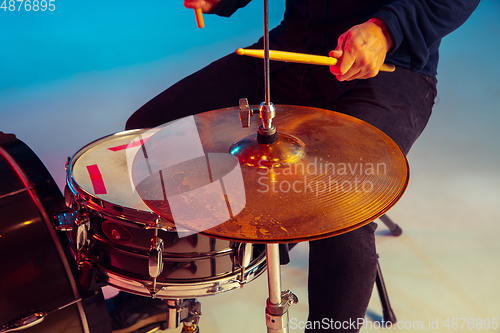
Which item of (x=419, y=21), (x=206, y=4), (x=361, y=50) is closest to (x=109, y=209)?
(x=361, y=50)

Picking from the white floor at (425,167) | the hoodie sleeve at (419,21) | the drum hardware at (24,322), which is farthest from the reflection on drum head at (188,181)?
the white floor at (425,167)

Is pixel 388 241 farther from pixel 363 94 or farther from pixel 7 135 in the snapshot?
pixel 7 135

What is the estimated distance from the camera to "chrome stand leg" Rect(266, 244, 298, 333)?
73 cm

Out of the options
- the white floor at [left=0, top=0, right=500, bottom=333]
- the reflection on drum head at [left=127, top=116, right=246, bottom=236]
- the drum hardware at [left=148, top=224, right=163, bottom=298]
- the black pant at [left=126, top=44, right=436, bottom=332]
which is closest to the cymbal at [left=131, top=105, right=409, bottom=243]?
the reflection on drum head at [left=127, top=116, right=246, bottom=236]

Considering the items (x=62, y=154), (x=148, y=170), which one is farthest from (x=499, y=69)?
(x=148, y=170)

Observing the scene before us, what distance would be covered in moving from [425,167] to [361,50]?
1336 millimetres

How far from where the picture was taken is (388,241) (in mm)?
1504

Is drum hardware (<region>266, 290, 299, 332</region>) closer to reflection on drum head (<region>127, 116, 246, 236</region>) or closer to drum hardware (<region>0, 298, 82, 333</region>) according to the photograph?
reflection on drum head (<region>127, 116, 246, 236</region>)

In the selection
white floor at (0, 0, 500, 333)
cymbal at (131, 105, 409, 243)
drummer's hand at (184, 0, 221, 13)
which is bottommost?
white floor at (0, 0, 500, 333)

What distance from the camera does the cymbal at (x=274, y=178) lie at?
0.56 m

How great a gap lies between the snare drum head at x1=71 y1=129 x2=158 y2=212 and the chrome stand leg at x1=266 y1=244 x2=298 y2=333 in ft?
0.73

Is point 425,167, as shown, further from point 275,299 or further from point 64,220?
point 64,220

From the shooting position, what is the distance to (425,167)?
1948 mm

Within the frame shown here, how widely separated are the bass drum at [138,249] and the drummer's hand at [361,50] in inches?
14.0
